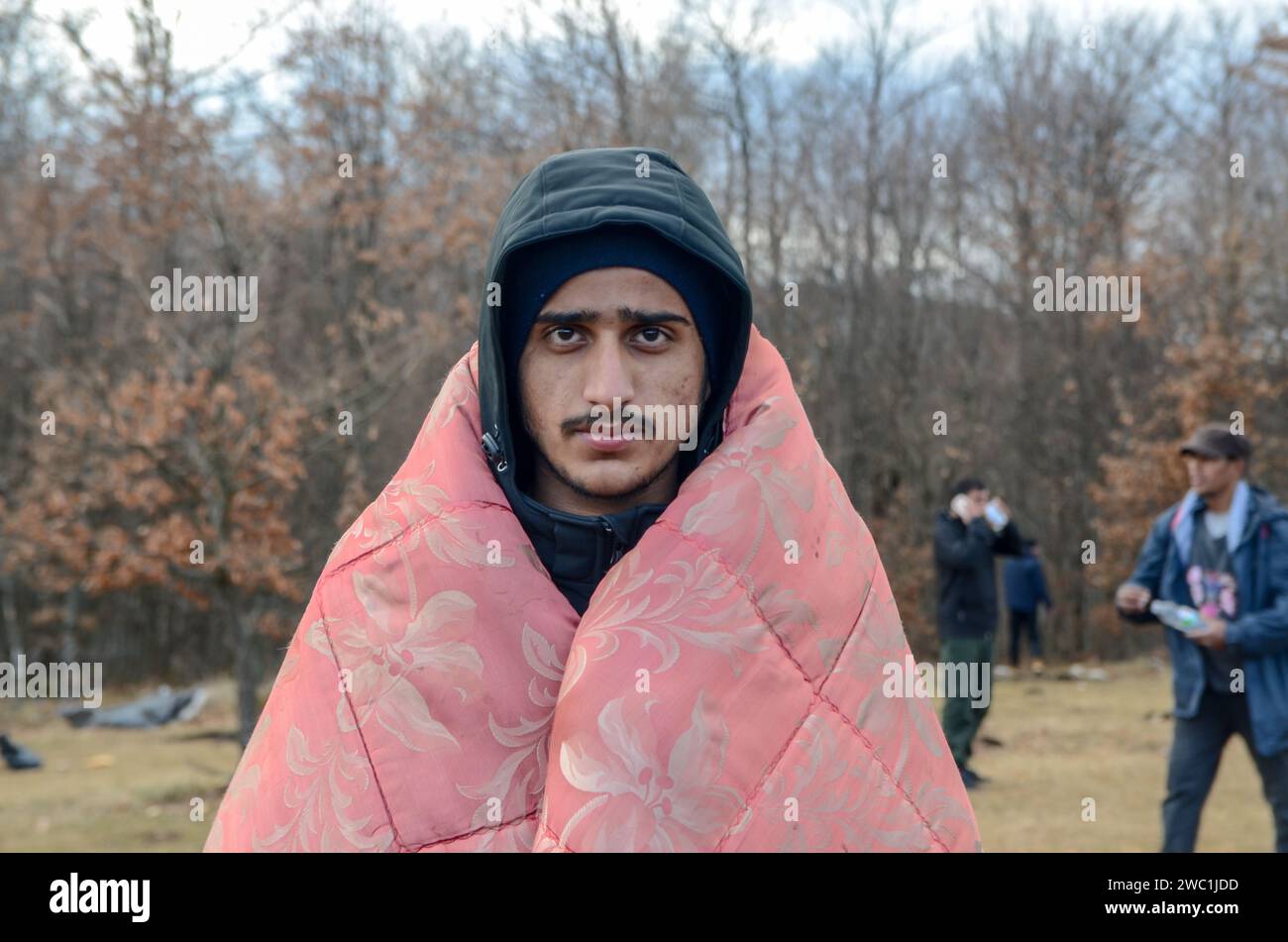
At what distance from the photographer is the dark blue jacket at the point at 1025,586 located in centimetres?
1692

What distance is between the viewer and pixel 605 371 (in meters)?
1.80

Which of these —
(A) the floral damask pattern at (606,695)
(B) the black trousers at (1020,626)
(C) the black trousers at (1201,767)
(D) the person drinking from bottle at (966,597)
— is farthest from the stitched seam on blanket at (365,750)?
(B) the black trousers at (1020,626)

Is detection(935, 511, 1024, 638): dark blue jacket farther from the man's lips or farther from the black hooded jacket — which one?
the man's lips

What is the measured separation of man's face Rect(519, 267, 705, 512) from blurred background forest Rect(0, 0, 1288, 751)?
7067mm

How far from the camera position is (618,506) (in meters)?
1.88

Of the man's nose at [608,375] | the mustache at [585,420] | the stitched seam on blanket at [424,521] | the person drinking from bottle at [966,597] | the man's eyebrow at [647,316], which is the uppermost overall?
the man's eyebrow at [647,316]

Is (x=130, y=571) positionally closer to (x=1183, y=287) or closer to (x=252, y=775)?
(x=252, y=775)

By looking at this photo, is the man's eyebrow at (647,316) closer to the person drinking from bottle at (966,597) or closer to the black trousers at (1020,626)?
the person drinking from bottle at (966,597)

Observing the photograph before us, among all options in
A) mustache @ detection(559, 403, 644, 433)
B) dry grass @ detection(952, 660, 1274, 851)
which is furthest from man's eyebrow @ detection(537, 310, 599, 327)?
dry grass @ detection(952, 660, 1274, 851)

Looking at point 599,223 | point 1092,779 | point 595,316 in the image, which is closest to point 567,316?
point 595,316

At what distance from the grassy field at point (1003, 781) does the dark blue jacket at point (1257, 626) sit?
236cm

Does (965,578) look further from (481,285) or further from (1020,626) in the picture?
(1020,626)

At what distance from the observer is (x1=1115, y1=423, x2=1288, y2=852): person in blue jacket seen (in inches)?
187

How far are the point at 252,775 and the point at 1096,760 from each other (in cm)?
959
